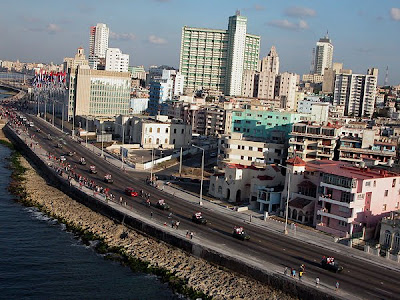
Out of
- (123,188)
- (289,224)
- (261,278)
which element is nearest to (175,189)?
(123,188)

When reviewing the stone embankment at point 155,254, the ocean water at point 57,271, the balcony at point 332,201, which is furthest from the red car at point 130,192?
the balcony at point 332,201

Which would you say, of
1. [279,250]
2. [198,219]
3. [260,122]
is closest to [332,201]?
[279,250]

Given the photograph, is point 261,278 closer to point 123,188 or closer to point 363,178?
point 363,178

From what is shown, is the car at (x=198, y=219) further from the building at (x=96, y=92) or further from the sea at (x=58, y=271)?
the building at (x=96, y=92)

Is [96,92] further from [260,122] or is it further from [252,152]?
[252,152]

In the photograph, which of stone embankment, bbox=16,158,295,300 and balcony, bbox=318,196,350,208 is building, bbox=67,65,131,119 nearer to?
stone embankment, bbox=16,158,295,300
